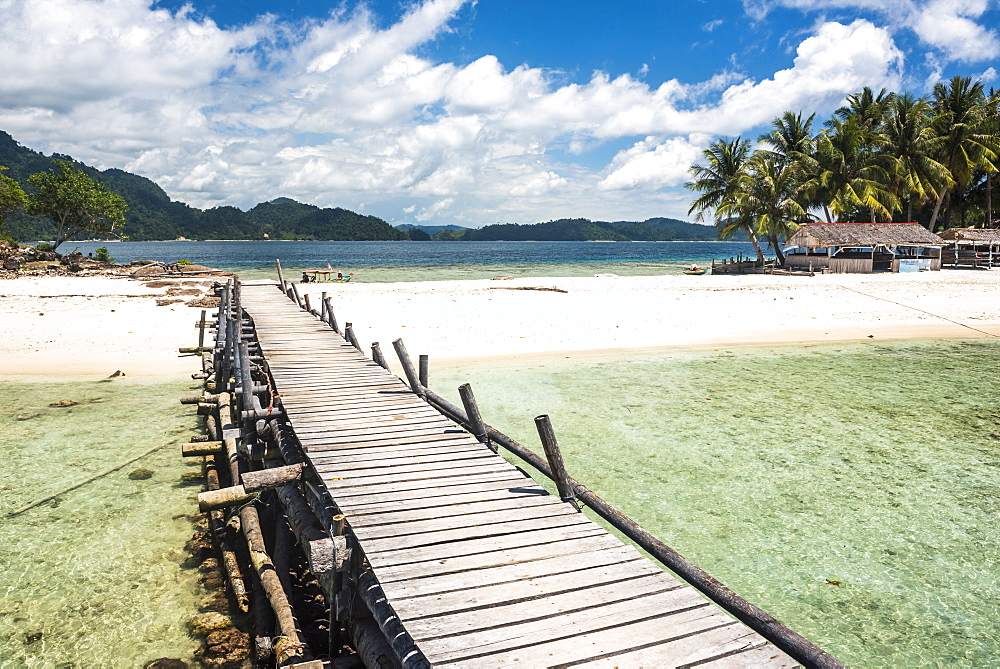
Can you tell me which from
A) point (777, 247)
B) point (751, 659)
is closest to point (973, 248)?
point (777, 247)

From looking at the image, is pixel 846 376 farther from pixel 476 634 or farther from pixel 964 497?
pixel 476 634

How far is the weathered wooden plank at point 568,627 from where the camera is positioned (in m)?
3.52

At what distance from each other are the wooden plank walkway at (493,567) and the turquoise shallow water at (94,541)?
2107mm

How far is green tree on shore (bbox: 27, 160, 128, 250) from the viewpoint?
4709cm

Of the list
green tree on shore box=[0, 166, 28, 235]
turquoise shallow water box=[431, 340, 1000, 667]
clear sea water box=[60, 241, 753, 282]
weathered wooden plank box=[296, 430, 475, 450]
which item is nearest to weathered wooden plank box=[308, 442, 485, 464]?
weathered wooden plank box=[296, 430, 475, 450]

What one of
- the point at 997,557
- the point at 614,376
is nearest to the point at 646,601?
the point at 997,557

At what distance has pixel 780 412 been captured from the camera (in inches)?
498

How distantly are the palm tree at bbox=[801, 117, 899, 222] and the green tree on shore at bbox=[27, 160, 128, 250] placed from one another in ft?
180

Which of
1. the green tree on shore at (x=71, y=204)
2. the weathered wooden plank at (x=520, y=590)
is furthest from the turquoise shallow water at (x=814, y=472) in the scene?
the green tree on shore at (x=71, y=204)

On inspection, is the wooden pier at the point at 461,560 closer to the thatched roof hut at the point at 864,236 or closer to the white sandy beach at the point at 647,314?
the white sandy beach at the point at 647,314

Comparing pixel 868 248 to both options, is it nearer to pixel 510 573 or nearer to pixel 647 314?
pixel 647 314

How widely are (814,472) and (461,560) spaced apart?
24.0ft

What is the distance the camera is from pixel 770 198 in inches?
1721

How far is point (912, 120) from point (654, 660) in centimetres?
5399
